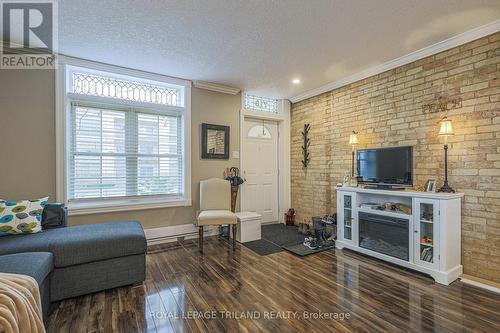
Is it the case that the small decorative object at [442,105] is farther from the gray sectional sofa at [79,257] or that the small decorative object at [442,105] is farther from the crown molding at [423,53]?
the gray sectional sofa at [79,257]

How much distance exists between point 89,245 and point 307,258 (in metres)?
2.46

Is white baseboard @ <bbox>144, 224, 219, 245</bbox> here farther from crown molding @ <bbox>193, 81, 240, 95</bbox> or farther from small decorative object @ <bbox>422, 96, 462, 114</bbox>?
small decorative object @ <bbox>422, 96, 462, 114</bbox>

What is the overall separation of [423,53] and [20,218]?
4744 millimetres

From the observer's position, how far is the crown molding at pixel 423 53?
2.39 metres

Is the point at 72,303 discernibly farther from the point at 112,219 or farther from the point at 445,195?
the point at 445,195

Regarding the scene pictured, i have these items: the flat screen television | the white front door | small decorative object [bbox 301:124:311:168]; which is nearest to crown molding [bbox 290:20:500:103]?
small decorative object [bbox 301:124:311:168]

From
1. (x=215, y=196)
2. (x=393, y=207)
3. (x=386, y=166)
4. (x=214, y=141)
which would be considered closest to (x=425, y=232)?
(x=393, y=207)

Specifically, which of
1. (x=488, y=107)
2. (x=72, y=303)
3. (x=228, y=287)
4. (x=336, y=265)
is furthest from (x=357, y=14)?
(x=72, y=303)

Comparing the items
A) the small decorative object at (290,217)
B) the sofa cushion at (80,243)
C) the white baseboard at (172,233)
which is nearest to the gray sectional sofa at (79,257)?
the sofa cushion at (80,243)

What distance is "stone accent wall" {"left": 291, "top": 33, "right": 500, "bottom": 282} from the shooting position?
2389 mm

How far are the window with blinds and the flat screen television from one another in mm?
2778

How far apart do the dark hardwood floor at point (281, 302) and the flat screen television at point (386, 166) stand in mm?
1048

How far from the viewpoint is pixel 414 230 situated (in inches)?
104

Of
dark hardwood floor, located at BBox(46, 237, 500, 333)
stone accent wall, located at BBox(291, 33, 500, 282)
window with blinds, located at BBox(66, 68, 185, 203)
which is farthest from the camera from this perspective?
window with blinds, located at BBox(66, 68, 185, 203)
